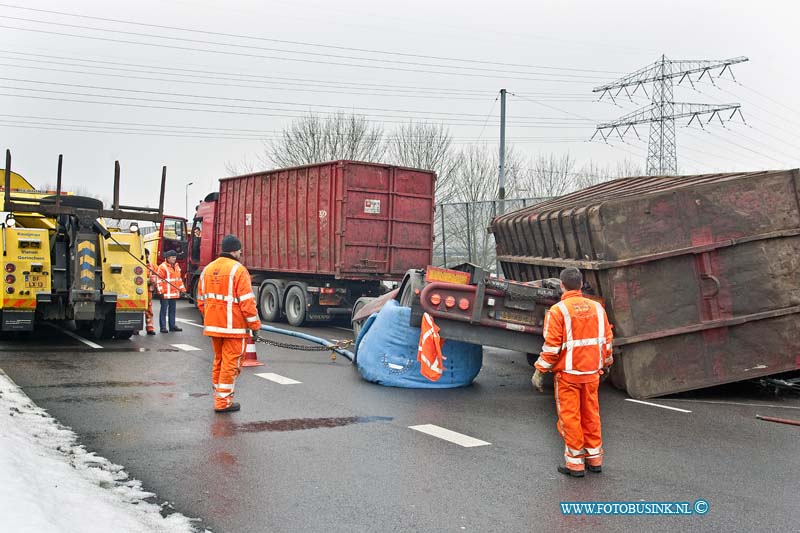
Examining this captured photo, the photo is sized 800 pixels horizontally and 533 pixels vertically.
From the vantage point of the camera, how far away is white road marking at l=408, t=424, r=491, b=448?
587 centimetres

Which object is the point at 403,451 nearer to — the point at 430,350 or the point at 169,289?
the point at 430,350

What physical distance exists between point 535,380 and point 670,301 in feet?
8.70

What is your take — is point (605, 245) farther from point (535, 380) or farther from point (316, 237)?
point (316, 237)

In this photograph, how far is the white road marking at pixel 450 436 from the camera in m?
5.87

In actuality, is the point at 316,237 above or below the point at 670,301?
above

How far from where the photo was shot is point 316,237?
14.8 meters

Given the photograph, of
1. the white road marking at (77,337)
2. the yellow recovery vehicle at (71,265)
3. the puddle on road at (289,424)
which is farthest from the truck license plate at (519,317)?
the white road marking at (77,337)

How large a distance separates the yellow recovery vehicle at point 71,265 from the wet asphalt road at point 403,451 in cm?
167

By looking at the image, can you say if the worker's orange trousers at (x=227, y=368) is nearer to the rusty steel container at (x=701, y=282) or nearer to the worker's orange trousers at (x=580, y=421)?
the worker's orange trousers at (x=580, y=421)

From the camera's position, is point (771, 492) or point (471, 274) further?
point (471, 274)

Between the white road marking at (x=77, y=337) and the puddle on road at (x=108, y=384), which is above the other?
the white road marking at (x=77, y=337)

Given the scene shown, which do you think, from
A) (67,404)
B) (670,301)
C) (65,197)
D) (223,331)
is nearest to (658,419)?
(670,301)

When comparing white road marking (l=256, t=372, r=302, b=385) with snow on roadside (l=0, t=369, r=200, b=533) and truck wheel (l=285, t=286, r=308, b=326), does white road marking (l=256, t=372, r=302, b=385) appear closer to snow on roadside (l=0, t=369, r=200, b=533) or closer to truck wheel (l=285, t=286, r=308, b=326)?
snow on roadside (l=0, t=369, r=200, b=533)

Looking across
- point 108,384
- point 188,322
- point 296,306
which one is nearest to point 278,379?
point 108,384
